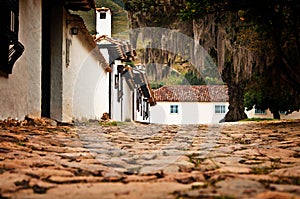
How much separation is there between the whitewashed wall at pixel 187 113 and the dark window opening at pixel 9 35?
30.1 metres

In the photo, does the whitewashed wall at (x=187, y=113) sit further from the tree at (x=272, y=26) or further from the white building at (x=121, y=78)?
the tree at (x=272, y=26)

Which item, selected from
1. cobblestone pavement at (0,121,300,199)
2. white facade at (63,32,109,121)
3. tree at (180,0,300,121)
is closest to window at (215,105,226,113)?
white facade at (63,32,109,121)

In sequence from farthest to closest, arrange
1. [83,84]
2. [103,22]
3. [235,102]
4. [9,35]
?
[235,102] < [103,22] < [83,84] < [9,35]

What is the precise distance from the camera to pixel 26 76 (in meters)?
5.88

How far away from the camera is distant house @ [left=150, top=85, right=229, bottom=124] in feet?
117

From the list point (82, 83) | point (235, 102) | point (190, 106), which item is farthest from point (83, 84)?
point (190, 106)

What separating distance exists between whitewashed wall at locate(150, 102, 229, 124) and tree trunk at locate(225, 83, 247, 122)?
17.9 meters

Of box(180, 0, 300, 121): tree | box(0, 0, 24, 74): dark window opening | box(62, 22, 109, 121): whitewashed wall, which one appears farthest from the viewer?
box(62, 22, 109, 121): whitewashed wall

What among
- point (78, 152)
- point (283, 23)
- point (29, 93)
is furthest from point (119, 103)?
point (78, 152)

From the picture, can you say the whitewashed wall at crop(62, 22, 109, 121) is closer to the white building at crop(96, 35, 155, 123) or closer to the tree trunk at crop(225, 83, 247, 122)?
the white building at crop(96, 35, 155, 123)

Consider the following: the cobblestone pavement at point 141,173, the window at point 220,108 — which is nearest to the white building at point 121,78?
the cobblestone pavement at point 141,173

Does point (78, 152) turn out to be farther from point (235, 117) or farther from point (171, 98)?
point (171, 98)

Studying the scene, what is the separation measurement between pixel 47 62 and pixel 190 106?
2902cm

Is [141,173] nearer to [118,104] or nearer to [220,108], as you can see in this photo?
[118,104]
